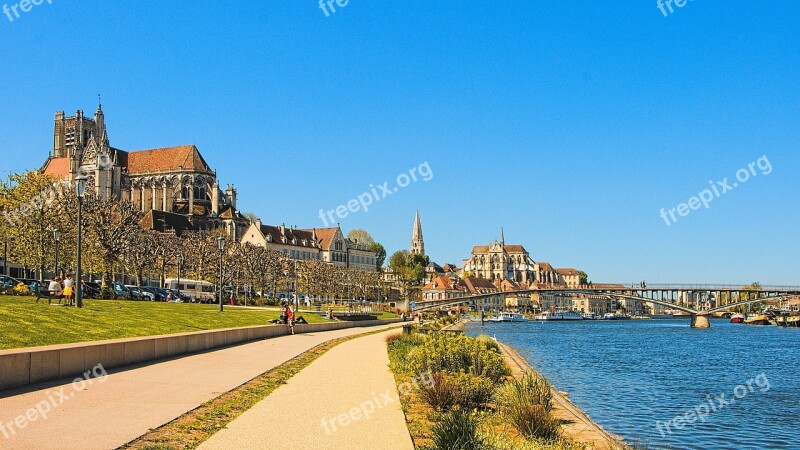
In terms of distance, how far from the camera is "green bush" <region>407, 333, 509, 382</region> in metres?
23.3

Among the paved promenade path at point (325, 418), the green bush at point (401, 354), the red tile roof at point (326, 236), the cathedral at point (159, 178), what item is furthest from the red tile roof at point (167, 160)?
the paved promenade path at point (325, 418)

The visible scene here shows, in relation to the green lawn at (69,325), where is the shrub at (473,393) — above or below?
below

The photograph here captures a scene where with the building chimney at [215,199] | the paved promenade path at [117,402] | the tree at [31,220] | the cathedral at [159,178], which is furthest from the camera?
the building chimney at [215,199]

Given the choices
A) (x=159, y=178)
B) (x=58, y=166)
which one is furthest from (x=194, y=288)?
(x=58, y=166)

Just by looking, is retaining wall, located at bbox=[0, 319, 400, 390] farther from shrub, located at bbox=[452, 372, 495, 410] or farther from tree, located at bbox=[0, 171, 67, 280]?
tree, located at bbox=[0, 171, 67, 280]

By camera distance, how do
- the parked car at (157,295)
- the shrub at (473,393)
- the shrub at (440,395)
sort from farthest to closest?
the parked car at (157,295) < the shrub at (473,393) < the shrub at (440,395)

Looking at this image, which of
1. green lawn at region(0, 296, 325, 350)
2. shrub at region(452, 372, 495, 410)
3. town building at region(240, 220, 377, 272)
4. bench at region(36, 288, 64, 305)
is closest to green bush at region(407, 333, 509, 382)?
shrub at region(452, 372, 495, 410)

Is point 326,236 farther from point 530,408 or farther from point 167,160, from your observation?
point 530,408

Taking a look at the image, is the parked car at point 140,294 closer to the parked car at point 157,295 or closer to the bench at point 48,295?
the parked car at point 157,295

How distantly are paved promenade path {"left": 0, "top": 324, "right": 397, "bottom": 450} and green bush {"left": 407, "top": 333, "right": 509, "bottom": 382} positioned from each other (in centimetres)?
476

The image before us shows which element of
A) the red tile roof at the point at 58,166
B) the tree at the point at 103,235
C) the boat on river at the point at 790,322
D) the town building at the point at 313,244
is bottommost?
the boat on river at the point at 790,322

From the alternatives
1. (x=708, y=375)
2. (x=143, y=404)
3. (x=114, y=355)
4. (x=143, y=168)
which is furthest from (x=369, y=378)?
(x=143, y=168)

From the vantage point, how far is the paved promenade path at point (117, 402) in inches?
439

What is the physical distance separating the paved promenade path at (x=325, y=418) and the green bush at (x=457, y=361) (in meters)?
1.42
